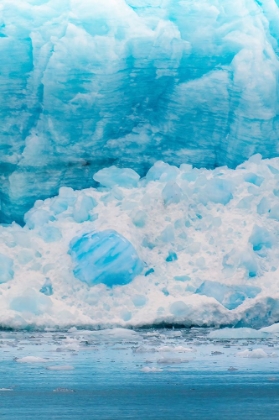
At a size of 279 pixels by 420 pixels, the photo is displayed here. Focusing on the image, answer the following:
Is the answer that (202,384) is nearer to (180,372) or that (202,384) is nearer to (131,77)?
(180,372)

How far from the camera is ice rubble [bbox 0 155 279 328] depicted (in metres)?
7.49

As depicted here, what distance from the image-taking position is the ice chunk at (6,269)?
7.80 metres

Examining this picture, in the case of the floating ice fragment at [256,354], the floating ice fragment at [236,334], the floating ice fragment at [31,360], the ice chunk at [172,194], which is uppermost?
the floating ice fragment at [256,354]

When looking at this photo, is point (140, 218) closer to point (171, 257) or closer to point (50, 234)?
point (171, 257)

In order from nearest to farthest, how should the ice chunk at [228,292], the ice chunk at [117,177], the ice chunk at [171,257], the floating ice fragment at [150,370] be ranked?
the floating ice fragment at [150,370] → the ice chunk at [228,292] → the ice chunk at [171,257] → the ice chunk at [117,177]

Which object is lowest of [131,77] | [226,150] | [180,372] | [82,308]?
[82,308]

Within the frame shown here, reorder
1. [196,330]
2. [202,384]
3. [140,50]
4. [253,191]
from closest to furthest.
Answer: [202,384] < [196,330] < [253,191] < [140,50]

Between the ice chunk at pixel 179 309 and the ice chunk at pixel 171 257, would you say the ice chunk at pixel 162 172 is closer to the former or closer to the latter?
the ice chunk at pixel 171 257

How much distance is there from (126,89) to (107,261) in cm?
210

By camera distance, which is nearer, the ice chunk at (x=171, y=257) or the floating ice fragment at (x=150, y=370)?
the floating ice fragment at (x=150, y=370)

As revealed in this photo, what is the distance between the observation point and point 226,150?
8961mm

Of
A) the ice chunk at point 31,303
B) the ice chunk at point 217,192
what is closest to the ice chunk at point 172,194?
the ice chunk at point 217,192

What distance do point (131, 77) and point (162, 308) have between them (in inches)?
103

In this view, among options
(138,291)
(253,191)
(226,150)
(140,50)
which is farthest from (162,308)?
(140,50)
